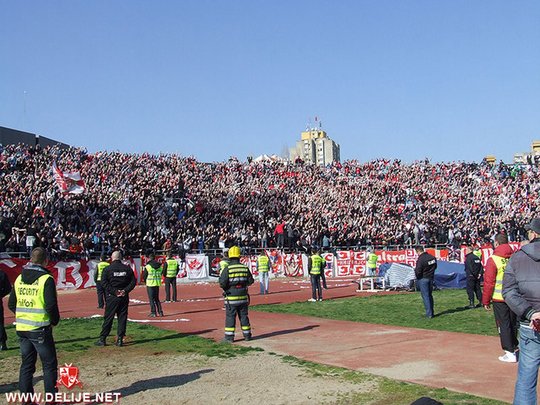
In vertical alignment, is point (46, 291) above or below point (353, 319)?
above

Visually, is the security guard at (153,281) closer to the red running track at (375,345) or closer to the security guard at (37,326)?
the red running track at (375,345)

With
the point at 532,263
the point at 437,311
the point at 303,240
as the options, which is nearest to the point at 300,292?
the point at 437,311

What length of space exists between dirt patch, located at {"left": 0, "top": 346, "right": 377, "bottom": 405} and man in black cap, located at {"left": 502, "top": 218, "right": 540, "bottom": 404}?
259 centimetres

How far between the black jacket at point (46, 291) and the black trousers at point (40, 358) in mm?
221

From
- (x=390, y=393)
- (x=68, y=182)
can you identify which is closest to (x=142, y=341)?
(x=390, y=393)

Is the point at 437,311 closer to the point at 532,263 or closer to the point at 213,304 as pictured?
the point at 213,304

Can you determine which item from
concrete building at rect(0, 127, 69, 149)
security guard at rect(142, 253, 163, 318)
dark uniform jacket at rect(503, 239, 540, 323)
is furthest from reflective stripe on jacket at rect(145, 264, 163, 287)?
concrete building at rect(0, 127, 69, 149)

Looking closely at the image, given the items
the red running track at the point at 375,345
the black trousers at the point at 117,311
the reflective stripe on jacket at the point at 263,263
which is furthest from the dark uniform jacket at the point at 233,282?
the reflective stripe on jacket at the point at 263,263

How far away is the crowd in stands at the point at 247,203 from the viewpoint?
31.4 metres

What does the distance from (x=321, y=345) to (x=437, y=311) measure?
6.65 metres

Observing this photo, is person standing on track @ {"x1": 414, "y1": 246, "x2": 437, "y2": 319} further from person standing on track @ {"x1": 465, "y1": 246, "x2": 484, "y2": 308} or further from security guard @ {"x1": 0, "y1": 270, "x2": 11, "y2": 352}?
security guard @ {"x1": 0, "y1": 270, "x2": 11, "y2": 352}

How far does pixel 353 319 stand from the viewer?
16312 mm

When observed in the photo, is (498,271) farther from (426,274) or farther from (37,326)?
(37,326)

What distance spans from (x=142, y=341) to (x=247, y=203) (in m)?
28.1
